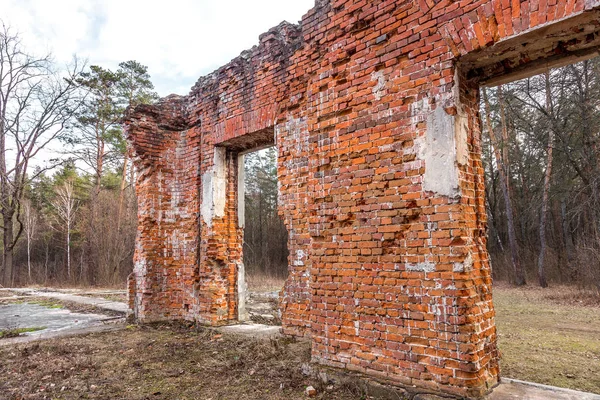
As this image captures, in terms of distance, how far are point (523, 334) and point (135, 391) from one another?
6283mm

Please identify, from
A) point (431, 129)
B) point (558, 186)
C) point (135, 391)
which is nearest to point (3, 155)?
point (135, 391)

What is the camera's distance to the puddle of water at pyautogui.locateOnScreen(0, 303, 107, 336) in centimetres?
786

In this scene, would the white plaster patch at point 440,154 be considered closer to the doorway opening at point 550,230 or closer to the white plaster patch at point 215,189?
the doorway opening at point 550,230

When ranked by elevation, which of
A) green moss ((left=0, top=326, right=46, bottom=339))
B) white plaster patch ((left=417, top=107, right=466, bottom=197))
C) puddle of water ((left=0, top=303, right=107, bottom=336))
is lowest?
puddle of water ((left=0, top=303, right=107, bottom=336))

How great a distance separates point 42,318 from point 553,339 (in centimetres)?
1075

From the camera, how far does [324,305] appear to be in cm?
401

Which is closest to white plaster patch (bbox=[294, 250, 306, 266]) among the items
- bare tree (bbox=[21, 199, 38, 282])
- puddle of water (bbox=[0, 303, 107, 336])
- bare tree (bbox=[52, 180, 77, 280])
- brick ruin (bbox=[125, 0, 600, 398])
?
brick ruin (bbox=[125, 0, 600, 398])

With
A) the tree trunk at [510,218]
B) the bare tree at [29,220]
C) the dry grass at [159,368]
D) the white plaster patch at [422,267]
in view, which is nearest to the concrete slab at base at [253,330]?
the dry grass at [159,368]

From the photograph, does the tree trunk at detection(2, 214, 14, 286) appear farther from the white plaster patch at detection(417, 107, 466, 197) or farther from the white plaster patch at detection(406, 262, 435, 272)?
the white plaster patch at detection(417, 107, 466, 197)

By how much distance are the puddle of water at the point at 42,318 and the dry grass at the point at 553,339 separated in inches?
307

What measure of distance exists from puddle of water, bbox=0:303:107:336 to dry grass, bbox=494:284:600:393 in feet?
25.6

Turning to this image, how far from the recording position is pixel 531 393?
121 inches

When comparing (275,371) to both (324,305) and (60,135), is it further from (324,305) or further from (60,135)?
(60,135)

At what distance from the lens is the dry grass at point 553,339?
434cm
